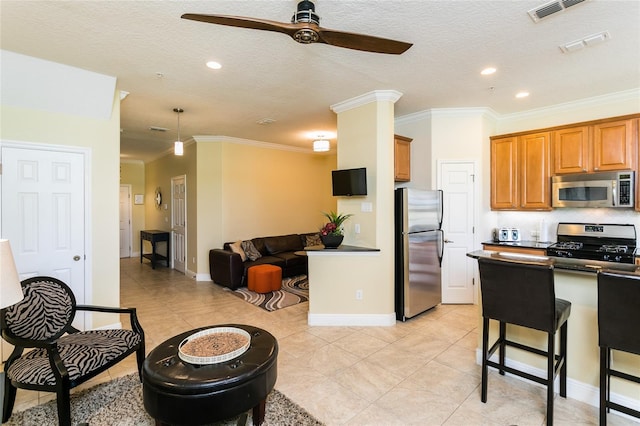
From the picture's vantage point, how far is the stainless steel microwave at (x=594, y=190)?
364cm

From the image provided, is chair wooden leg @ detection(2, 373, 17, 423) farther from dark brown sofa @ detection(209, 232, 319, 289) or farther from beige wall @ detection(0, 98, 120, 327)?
dark brown sofa @ detection(209, 232, 319, 289)

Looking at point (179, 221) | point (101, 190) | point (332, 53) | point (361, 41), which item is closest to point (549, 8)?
point (361, 41)

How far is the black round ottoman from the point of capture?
1700mm

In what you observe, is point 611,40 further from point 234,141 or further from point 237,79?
point 234,141

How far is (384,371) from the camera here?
275 cm

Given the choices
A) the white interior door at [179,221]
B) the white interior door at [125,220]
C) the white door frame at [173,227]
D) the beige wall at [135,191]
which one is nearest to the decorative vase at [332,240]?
the white door frame at [173,227]

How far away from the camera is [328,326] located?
12.4ft

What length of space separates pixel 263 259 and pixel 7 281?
4.39 meters

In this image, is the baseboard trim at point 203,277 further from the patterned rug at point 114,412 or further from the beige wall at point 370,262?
the patterned rug at point 114,412

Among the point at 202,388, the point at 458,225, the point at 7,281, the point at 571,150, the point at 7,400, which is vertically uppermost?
the point at 571,150

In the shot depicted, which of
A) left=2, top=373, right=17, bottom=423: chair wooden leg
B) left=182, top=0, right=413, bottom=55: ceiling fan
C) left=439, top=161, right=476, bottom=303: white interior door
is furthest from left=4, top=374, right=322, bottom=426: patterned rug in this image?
left=439, top=161, right=476, bottom=303: white interior door

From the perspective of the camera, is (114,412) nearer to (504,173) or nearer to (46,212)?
(46,212)

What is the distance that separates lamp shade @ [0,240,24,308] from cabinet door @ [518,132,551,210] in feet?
17.3

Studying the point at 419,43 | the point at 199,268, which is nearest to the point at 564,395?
the point at 419,43
